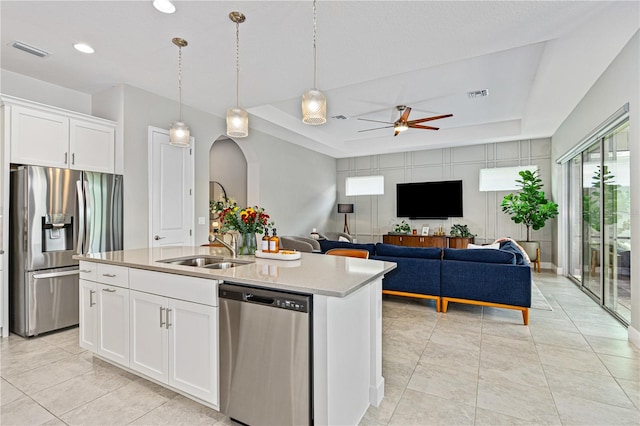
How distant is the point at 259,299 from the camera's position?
171cm

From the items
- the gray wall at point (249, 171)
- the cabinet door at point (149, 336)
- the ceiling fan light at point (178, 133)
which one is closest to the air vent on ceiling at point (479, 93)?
the gray wall at point (249, 171)

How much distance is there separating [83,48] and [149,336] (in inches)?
111

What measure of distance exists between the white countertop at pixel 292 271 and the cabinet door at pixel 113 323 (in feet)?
0.79

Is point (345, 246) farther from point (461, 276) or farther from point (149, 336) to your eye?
point (149, 336)

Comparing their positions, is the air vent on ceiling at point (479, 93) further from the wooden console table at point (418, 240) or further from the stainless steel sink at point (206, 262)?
the stainless steel sink at point (206, 262)

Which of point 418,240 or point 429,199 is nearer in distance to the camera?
point 418,240

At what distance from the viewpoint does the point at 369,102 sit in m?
5.27

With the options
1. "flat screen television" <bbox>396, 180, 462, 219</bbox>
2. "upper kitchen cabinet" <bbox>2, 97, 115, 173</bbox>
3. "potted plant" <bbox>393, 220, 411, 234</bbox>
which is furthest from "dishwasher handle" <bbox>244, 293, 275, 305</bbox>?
"flat screen television" <bbox>396, 180, 462, 219</bbox>

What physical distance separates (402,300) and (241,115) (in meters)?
3.27

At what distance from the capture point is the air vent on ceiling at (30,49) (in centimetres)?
300

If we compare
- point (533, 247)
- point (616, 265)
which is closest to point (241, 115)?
point (616, 265)

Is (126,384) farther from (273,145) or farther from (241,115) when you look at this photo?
(273,145)

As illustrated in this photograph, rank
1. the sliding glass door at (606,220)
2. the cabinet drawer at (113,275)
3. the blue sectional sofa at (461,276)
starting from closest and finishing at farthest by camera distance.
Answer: the cabinet drawer at (113,275), the sliding glass door at (606,220), the blue sectional sofa at (461,276)

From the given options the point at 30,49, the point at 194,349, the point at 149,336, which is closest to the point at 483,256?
the point at 194,349
